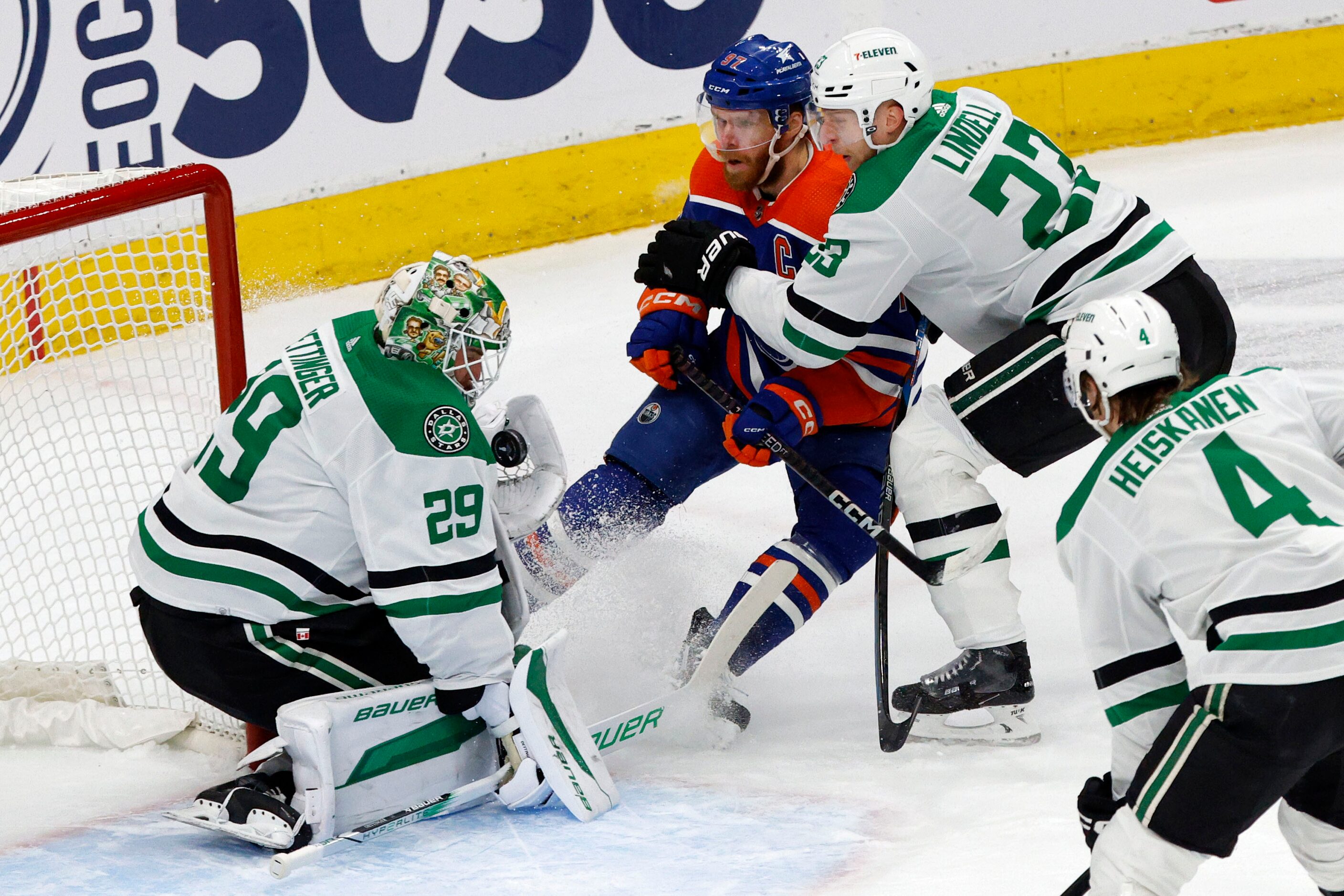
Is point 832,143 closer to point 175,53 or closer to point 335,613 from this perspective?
point 335,613

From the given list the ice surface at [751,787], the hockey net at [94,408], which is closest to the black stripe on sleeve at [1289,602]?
the ice surface at [751,787]

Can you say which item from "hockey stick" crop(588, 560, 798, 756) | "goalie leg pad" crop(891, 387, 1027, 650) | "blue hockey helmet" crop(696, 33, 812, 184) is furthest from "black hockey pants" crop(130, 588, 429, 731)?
"blue hockey helmet" crop(696, 33, 812, 184)

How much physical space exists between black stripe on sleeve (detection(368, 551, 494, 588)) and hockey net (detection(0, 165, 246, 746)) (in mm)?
706

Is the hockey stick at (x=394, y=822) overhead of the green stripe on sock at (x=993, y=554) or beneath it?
beneath

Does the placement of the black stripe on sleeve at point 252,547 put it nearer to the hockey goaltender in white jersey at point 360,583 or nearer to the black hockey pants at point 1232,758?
the hockey goaltender in white jersey at point 360,583

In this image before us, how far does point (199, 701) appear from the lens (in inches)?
116

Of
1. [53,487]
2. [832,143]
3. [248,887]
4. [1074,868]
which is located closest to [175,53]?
[53,487]

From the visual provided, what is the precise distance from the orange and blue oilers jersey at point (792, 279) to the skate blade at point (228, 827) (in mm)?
1279

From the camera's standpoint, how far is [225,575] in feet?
7.75

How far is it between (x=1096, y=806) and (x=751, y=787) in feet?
2.80

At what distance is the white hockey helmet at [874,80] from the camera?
2.49 m

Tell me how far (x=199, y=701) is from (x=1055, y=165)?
6.30ft

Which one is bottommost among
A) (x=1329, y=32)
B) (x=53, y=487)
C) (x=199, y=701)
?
(x=199, y=701)

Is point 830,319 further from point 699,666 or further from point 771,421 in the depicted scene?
point 699,666
